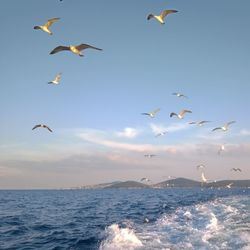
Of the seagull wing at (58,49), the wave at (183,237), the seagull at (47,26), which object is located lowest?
the wave at (183,237)

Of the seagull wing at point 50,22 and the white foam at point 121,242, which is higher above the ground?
the seagull wing at point 50,22

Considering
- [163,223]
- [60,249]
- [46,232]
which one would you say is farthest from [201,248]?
[46,232]

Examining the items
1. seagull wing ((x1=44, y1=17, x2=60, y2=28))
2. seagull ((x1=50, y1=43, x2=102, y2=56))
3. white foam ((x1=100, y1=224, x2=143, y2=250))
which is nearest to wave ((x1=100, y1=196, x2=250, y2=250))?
white foam ((x1=100, y1=224, x2=143, y2=250))

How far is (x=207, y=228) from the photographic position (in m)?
23.2

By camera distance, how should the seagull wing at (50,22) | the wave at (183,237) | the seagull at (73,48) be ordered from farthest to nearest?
the wave at (183,237) → the seagull wing at (50,22) → the seagull at (73,48)

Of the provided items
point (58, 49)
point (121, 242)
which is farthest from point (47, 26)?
point (121, 242)

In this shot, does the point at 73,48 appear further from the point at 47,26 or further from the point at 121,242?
the point at 121,242

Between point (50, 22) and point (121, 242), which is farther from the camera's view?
point (121, 242)

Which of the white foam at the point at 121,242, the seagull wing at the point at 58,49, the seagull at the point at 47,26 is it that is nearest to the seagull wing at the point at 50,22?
the seagull at the point at 47,26

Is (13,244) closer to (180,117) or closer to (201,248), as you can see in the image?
(201,248)

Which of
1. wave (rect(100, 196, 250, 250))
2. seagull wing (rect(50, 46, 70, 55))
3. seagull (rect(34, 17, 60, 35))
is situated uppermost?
seagull (rect(34, 17, 60, 35))

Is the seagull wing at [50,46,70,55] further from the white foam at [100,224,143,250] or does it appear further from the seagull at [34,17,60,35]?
the white foam at [100,224,143,250]

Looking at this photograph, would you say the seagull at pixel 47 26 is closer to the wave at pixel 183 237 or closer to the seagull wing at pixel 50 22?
the seagull wing at pixel 50 22

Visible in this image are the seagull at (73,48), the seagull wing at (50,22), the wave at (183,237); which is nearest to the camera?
the seagull at (73,48)
